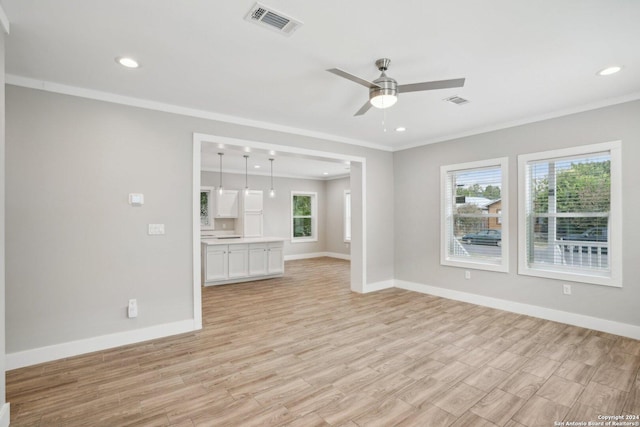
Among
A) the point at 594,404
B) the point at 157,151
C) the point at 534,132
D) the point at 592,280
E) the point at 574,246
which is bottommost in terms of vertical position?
the point at 594,404

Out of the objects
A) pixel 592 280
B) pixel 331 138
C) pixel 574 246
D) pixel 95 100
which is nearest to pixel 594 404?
pixel 592 280

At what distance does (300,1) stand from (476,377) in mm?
3187

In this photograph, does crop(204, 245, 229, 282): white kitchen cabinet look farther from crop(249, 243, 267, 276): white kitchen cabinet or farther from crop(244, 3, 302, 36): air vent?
crop(244, 3, 302, 36): air vent

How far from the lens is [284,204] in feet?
32.5

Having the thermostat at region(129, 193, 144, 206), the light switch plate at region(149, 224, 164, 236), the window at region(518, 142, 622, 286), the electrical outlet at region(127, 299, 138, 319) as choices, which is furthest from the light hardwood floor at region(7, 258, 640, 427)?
the thermostat at region(129, 193, 144, 206)

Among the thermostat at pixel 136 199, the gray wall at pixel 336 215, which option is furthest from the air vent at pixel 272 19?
the gray wall at pixel 336 215

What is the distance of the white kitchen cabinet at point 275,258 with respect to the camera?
7.03 meters

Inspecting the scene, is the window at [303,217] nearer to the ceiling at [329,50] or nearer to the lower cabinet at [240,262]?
the lower cabinet at [240,262]

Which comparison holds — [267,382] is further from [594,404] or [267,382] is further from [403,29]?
[403,29]

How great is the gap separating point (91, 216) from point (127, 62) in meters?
1.61

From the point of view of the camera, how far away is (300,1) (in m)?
1.95

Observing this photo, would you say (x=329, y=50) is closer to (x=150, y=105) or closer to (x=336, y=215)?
(x=150, y=105)

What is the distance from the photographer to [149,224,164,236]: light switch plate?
11.8 ft

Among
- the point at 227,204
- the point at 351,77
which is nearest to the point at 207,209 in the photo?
the point at 227,204
